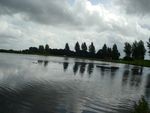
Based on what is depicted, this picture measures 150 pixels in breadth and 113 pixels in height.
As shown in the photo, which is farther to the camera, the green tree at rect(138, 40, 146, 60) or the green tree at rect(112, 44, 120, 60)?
the green tree at rect(112, 44, 120, 60)

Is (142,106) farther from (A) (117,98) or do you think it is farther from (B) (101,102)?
(A) (117,98)

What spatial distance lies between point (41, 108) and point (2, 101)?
141 inches

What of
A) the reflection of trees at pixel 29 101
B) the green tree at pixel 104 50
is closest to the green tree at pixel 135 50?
the green tree at pixel 104 50

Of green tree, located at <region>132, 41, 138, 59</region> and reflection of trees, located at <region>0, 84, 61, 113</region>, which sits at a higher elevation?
green tree, located at <region>132, 41, 138, 59</region>

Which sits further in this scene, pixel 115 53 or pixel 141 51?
pixel 115 53

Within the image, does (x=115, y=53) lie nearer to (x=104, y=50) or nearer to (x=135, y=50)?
(x=104, y=50)

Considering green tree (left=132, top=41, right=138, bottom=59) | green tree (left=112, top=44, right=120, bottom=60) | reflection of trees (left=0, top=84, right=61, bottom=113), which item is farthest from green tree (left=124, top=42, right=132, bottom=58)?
reflection of trees (left=0, top=84, right=61, bottom=113)

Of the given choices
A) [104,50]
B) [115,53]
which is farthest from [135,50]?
[104,50]

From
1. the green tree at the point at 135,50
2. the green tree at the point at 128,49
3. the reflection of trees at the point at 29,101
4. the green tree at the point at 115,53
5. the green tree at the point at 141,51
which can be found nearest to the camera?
the reflection of trees at the point at 29,101

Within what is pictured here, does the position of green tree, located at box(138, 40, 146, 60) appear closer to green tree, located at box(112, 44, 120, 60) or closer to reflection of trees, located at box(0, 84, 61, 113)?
green tree, located at box(112, 44, 120, 60)

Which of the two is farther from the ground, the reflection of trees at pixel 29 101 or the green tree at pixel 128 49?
the green tree at pixel 128 49

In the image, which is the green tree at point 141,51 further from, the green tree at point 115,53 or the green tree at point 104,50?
the green tree at point 104,50

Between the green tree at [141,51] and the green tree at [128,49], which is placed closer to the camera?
the green tree at [141,51]

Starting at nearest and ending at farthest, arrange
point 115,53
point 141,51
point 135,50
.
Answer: point 141,51 → point 135,50 → point 115,53
